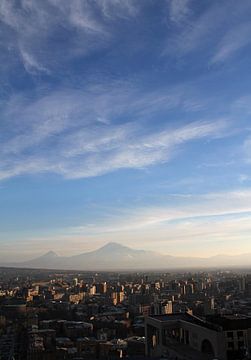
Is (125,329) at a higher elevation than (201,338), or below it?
below

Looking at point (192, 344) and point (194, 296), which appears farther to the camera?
point (194, 296)

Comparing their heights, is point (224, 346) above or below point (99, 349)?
above

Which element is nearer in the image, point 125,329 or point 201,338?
point 201,338

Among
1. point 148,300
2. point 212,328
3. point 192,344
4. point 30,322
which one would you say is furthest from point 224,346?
point 148,300

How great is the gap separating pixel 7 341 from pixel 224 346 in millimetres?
18595

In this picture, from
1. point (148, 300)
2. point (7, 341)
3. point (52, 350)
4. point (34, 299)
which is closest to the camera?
point (52, 350)

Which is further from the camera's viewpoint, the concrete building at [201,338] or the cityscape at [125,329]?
the cityscape at [125,329]

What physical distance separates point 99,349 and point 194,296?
27.4m

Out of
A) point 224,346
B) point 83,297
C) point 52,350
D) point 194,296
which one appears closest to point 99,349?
point 52,350

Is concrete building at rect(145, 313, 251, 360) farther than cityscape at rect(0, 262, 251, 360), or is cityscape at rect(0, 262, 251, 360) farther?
cityscape at rect(0, 262, 251, 360)

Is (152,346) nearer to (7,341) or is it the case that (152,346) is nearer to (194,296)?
(7,341)

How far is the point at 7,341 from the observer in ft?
88.5

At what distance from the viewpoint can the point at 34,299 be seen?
4947 cm

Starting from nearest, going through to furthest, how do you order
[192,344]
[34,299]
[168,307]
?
[192,344]
[168,307]
[34,299]
